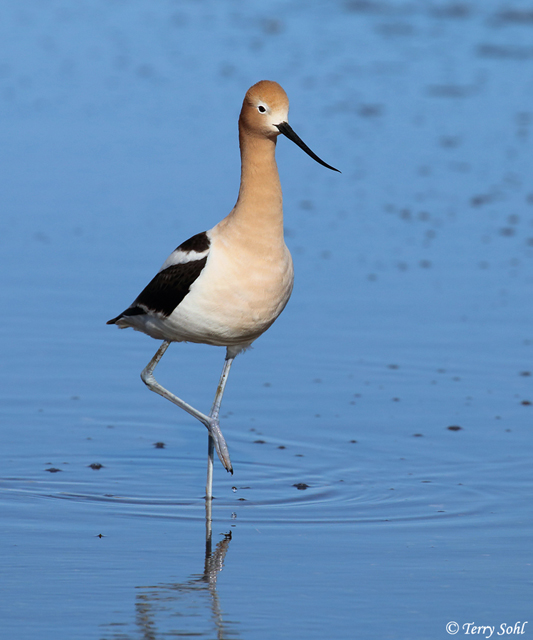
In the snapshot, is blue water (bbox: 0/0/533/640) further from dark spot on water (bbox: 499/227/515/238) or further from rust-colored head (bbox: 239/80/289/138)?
rust-colored head (bbox: 239/80/289/138)

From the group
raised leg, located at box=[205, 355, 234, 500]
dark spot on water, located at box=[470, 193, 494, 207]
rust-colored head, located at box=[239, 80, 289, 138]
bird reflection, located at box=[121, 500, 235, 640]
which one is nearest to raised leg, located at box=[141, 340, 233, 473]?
raised leg, located at box=[205, 355, 234, 500]

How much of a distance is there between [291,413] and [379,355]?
3.97 feet

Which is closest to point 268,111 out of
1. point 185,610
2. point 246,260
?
point 246,260

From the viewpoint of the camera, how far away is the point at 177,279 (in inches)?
232

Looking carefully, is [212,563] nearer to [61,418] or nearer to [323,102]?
[61,418]

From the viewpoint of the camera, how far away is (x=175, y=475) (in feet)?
21.6

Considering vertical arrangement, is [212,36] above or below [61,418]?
above

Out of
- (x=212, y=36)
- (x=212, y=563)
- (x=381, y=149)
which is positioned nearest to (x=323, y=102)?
(x=381, y=149)

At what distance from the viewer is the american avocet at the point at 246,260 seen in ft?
18.8

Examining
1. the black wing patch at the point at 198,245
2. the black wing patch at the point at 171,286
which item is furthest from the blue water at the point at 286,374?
the black wing patch at the point at 198,245

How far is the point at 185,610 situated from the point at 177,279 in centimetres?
175

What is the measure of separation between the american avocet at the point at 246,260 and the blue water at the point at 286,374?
2.73 ft

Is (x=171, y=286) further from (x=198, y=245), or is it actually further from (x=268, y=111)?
(x=268, y=111)

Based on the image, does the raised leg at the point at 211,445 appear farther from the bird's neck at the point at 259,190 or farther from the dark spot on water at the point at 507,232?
the dark spot on water at the point at 507,232
